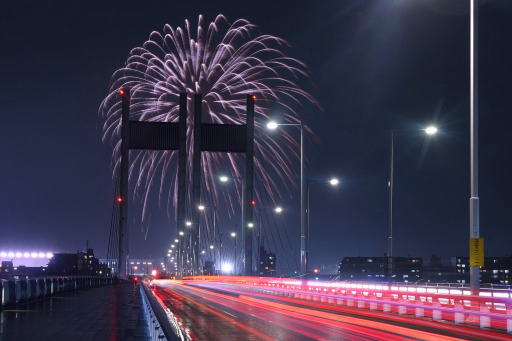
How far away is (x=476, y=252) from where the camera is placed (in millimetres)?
25781

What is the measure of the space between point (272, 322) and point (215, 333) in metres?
5.67

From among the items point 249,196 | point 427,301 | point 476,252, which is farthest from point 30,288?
point 249,196

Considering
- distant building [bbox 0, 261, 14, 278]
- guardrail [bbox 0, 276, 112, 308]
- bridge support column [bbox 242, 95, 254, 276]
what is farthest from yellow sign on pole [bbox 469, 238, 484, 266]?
bridge support column [bbox 242, 95, 254, 276]

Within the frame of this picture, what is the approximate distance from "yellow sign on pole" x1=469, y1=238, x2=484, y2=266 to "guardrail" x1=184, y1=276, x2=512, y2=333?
129 centimetres

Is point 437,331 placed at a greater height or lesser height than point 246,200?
lesser

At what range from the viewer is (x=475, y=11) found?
28.6 metres

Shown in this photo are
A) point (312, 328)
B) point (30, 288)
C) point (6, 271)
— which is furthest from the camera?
point (6, 271)

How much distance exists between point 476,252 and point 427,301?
30.1 ft

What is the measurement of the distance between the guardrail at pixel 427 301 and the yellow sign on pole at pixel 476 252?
1.29 m

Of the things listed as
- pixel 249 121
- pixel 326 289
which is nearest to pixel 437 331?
pixel 326 289

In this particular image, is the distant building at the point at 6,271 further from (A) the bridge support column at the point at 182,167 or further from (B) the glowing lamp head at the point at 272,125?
(B) the glowing lamp head at the point at 272,125

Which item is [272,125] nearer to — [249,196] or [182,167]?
[249,196]

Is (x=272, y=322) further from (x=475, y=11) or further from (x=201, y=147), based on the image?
(x=201, y=147)

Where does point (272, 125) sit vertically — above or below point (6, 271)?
above
